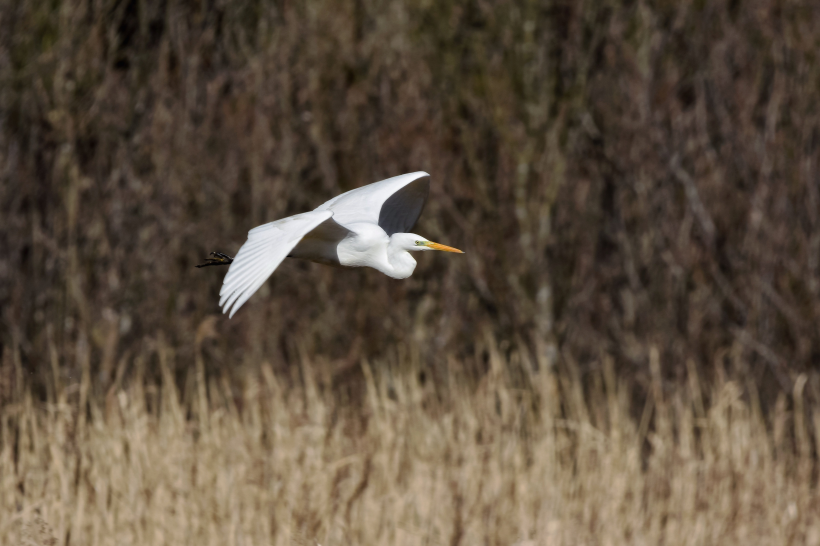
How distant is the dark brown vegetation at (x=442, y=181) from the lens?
14.8 feet

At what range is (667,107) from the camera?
5.16 m

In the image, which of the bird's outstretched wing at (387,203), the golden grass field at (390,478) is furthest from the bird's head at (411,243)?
the golden grass field at (390,478)

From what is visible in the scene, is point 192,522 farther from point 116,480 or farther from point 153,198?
point 153,198

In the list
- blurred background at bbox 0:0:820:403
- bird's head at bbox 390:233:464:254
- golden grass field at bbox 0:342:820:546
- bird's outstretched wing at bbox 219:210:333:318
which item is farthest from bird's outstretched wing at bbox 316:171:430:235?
blurred background at bbox 0:0:820:403

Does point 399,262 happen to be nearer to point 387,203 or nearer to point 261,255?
point 261,255

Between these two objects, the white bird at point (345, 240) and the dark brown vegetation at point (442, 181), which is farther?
the dark brown vegetation at point (442, 181)

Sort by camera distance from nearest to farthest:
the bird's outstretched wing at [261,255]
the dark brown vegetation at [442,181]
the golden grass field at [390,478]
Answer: the bird's outstretched wing at [261,255] < the golden grass field at [390,478] < the dark brown vegetation at [442,181]

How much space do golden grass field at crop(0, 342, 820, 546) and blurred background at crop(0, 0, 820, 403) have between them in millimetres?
692

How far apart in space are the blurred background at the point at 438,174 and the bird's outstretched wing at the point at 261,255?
70.5 inches

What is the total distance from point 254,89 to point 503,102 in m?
1.42

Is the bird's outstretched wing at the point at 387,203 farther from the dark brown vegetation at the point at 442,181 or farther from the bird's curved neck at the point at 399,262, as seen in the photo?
the dark brown vegetation at the point at 442,181

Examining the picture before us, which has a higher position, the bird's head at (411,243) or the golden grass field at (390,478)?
the bird's head at (411,243)

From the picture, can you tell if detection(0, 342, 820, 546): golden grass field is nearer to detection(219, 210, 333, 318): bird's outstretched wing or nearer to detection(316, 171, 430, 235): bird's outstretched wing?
detection(316, 171, 430, 235): bird's outstretched wing

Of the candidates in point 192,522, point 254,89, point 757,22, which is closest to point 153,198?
point 254,89
